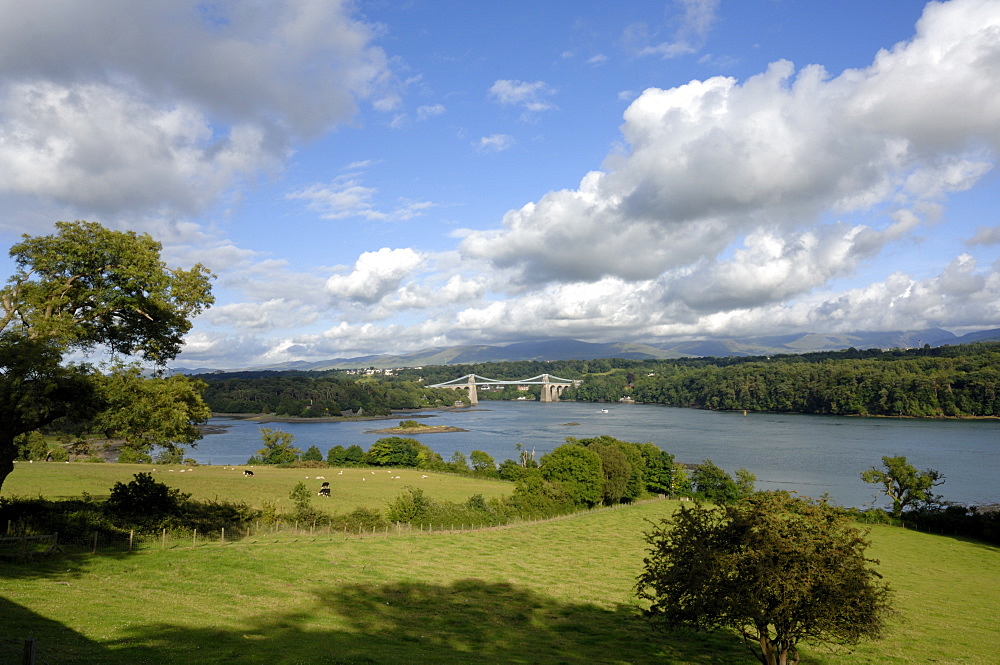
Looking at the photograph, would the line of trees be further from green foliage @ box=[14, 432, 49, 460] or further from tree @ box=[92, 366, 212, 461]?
tree @ box=[92, 366, 212, 461]

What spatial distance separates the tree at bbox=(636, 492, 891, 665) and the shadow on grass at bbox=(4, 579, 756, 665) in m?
3.30

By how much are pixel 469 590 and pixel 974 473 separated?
58.3 m

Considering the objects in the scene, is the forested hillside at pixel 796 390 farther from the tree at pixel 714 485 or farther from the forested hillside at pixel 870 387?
the tree at pixel 714 485

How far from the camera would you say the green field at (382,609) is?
889cm

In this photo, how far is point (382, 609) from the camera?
44.2ft

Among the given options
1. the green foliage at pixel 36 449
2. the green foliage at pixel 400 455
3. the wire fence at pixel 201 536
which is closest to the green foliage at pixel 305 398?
the green foliage at pixel 400 455

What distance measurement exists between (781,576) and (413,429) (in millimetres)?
101128

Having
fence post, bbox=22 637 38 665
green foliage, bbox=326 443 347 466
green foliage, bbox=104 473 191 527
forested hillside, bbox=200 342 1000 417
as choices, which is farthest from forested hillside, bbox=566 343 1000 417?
fence post, bbox=22 637 38 665

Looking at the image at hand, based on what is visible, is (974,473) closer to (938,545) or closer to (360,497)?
(938,545)

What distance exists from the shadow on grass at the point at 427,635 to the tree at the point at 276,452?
48.7m

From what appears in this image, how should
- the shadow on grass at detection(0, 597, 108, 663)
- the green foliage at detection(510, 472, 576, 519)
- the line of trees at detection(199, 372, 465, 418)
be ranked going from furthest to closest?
the line of trees at detection(199, 372, 465, 418), the green foliage at detection(510, 472, 576, 519), the shadow on grass at detection(0, 597, 108, 663)

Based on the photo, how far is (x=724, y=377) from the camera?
15700cm

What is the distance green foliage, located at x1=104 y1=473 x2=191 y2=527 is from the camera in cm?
1759

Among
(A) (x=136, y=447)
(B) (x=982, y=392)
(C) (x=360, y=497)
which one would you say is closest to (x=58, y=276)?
(A) (x=136, y=447)
